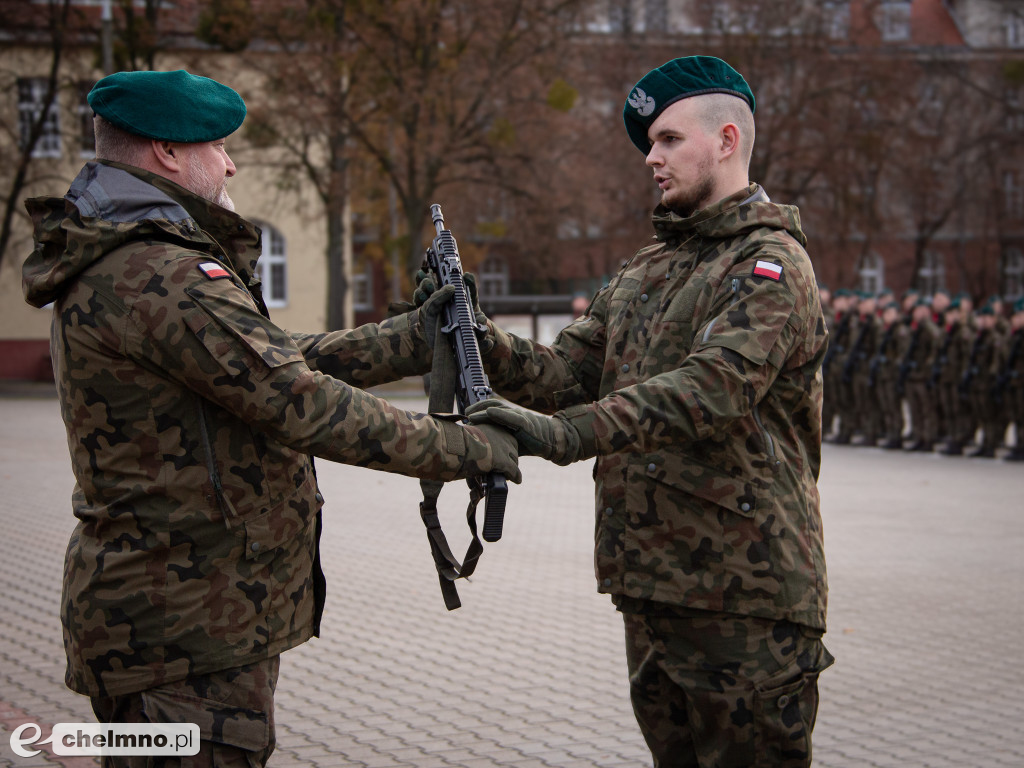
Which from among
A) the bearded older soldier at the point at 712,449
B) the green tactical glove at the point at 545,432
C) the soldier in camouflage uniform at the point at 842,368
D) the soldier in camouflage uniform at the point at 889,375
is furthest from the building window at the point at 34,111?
the green tactical glove at the point at 545,432

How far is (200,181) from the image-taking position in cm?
296

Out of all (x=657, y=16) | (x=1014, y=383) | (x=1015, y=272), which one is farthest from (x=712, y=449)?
(x=1015, y=272)

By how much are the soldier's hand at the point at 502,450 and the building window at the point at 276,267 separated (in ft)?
112

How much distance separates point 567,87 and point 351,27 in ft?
16.8

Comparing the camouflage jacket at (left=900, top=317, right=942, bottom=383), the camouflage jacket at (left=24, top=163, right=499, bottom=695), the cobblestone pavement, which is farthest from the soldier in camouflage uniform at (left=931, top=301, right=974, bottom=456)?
the camouflage jacket at (left=24, top=163, right=499, bottom=695)

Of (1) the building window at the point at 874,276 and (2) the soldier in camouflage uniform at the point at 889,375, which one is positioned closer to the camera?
(2) the soldier in camouflage uniform at the point at 889,375

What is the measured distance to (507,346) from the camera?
3.68 m

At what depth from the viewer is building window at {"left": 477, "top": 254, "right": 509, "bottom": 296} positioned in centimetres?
4981

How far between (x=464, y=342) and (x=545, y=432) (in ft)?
1.66

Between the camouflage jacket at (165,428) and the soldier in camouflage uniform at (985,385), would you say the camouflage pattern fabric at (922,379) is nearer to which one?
the soldier in camouflage uniform at (985,385)

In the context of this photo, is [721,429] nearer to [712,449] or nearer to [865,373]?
[712,449]

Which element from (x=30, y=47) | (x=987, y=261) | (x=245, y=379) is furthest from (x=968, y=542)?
(x=987, y=261)

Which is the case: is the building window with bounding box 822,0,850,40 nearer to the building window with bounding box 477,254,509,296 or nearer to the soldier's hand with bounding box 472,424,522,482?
the building window with bounding box 477,254,509,296

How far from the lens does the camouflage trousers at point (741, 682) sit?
3.08m
